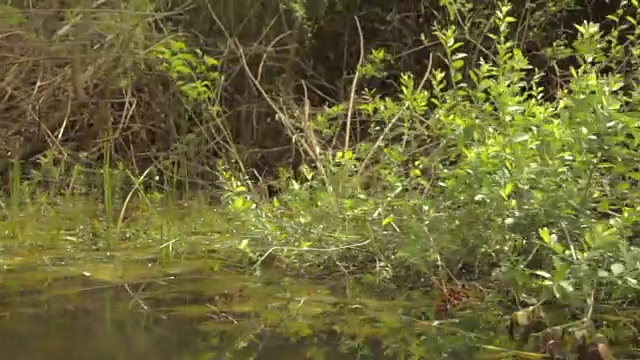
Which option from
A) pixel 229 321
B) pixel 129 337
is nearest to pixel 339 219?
pixel 229 321

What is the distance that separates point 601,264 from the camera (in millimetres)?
1608

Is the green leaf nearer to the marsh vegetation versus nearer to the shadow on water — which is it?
the marsh vegetation

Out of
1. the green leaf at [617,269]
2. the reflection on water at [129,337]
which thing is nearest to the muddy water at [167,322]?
the reflection on water at [129,337]

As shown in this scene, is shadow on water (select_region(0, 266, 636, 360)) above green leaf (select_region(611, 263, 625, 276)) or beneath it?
beneath

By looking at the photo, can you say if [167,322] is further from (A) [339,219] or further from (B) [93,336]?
(A) [339,219]

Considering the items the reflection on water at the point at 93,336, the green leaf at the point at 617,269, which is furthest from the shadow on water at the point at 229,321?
the green leaf at the point at 617,269

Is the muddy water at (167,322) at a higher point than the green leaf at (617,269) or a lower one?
lower

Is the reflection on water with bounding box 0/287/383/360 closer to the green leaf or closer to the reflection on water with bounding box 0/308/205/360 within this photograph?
the reflection on water with bounding box 0/308/205/360

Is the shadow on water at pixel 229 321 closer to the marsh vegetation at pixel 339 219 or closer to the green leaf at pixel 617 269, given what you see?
the marsh vegetation at pixel 339 219

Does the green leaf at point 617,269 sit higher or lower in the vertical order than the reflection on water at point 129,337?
higher

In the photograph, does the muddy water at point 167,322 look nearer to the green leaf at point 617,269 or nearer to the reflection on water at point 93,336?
the reflection on water at point 93,336

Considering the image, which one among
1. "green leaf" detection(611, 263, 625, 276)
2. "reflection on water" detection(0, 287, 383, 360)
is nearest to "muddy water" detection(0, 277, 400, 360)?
"reflection on water" detection(0, 287, 383, 360)

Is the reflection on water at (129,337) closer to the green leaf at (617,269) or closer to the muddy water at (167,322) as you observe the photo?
the muddy water at (167,322)

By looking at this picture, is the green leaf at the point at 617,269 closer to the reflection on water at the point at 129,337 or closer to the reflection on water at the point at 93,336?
the reflection on water at the point at 129,337
